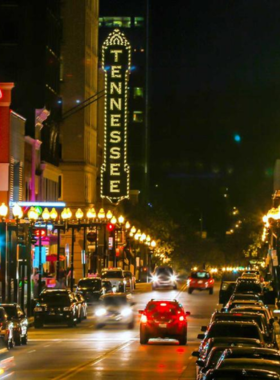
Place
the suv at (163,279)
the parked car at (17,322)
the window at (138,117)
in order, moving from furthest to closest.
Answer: the window at (138,117)
the suv at (163,279)
the parked car at (17,322)

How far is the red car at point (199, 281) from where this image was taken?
7675cm

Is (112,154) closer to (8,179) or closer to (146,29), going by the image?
(8,179)

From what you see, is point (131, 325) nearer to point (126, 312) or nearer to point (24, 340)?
point (126, 312)

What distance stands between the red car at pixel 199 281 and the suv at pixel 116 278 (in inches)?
295

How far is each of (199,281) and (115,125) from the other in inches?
837

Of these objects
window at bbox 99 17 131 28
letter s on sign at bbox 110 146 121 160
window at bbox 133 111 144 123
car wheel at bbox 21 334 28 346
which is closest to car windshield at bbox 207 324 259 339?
car wheel at bbox 21 334 28 346

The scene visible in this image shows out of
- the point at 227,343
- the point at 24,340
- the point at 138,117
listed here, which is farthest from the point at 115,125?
the point at 138,117

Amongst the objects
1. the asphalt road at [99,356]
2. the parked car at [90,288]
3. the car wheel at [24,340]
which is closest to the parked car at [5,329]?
the asphalt road at [99,356]

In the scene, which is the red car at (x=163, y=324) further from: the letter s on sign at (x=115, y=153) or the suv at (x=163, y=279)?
the letter s on sign at (x=115, y=153)

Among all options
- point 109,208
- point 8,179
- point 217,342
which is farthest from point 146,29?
point 217,342

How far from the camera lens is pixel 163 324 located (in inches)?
1328

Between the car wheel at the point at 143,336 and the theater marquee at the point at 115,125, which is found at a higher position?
the theater marquee at the point at 115,125

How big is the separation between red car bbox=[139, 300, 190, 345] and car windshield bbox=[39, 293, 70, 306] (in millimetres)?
9633

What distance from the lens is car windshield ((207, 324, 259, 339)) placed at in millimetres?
20828
